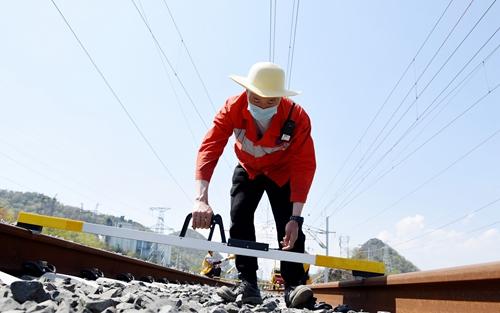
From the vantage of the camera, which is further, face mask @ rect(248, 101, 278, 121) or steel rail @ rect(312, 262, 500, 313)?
face mask @ rect(248, 101, 278, 121)

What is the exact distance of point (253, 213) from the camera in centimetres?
327

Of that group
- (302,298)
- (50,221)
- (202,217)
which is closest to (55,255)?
(50,221)

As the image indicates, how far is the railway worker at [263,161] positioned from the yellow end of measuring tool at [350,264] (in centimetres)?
18

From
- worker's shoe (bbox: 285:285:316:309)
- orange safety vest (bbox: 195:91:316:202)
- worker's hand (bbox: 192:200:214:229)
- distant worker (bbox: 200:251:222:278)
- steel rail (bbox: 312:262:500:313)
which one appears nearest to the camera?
steel rail (bbox: 312:262:500:313)

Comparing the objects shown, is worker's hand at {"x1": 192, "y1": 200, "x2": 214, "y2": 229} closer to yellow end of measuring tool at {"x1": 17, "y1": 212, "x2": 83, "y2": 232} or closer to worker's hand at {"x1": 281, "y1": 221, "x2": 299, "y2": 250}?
worker's hand at {"x1": 281, "y1": 221, "x2": 299, "y2": 250}

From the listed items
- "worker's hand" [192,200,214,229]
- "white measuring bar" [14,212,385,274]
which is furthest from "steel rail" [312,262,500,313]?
"worker's hand" [192,200,214,229]

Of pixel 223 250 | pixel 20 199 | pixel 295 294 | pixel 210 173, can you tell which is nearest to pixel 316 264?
pixel 295 294

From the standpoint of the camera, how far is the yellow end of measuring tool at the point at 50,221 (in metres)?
3.12

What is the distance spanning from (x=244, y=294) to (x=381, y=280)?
0.93 m

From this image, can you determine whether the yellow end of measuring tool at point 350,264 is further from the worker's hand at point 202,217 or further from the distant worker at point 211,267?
the distant worker at point 211,267

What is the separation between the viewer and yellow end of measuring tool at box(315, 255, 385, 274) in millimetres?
3115

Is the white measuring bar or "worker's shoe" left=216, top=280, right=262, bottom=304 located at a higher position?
the white measuring bar

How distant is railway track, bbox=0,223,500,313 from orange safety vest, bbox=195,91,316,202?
2.97ft

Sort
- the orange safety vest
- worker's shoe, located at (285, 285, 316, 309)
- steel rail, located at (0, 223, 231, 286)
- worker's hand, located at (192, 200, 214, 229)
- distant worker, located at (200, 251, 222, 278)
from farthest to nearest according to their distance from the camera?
1. distant worker, located at (200, 251, 222, 278)
2. the orange safety vest
3. worker's shoe, located at (285, 285, 316, 309)
4. worker's hand, located at (192, 200, 214, 229)
5. steel rail, located at (0, 223, 231, 286)
